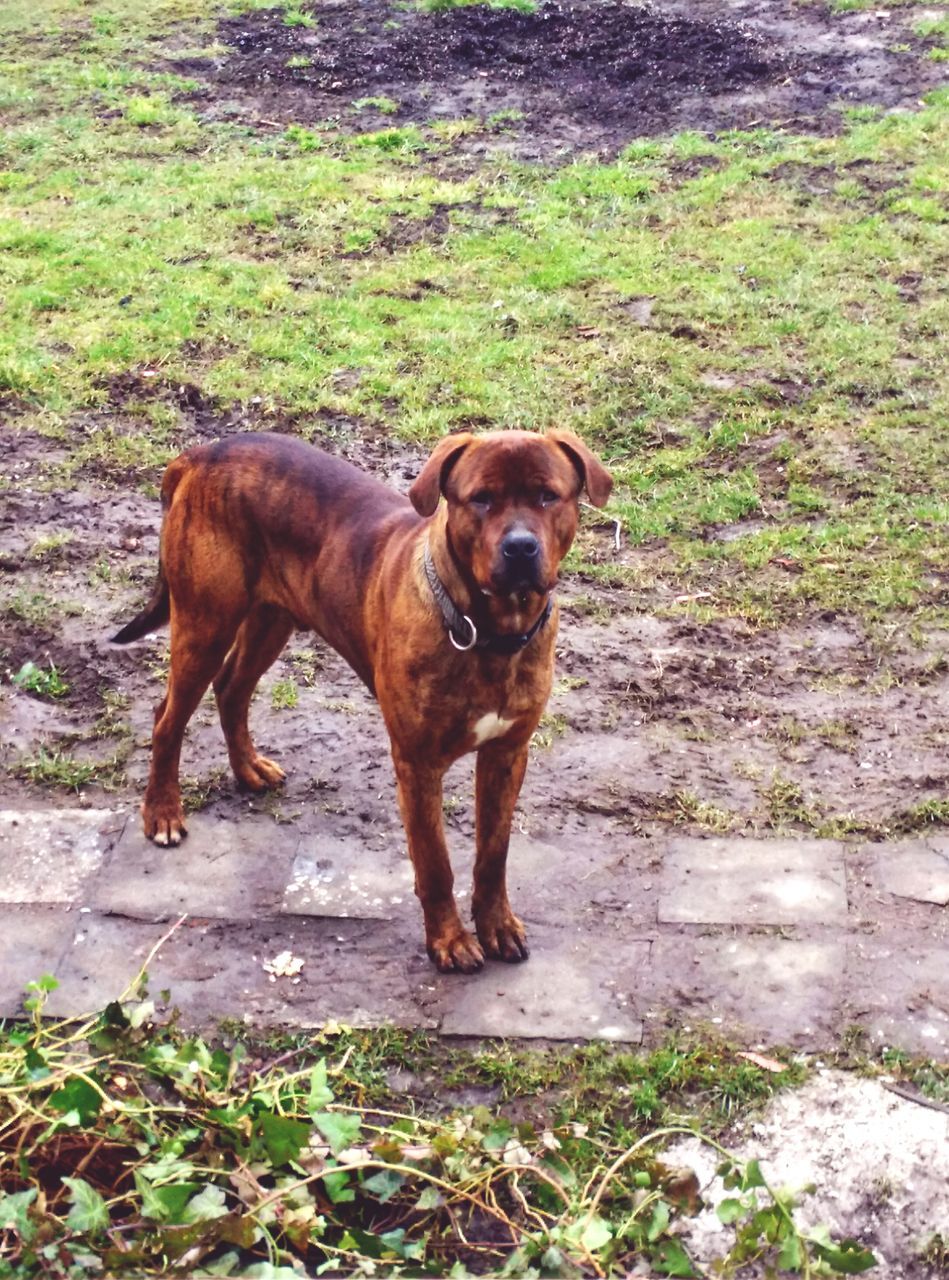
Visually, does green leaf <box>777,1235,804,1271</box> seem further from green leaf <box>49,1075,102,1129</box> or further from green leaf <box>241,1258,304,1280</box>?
green leaf <box>49,1075,102,1129</box>

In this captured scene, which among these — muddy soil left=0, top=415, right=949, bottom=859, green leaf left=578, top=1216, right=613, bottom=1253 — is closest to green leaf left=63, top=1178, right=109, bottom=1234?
green leaf left=578, top=1216, right=613, bottom=1253

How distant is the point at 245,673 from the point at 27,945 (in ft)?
4.04

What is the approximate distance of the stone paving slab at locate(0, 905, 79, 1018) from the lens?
4227 millimetres

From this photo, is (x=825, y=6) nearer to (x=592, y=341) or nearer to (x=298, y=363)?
(x=592, y=341)

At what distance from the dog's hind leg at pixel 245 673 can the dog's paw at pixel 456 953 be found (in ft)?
3.84

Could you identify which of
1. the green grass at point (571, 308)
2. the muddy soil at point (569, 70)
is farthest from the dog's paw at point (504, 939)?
the muddy soil at point (569, 70)

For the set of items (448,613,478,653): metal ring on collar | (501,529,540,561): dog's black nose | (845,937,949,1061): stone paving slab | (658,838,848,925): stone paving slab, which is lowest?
(658,838,848,925): stone paving slab

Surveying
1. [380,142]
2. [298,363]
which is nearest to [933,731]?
[298,363]

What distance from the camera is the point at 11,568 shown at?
6613 mm

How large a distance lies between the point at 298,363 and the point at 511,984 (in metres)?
5.10

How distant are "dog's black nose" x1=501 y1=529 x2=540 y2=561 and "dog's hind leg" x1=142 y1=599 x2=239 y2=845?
140 cm

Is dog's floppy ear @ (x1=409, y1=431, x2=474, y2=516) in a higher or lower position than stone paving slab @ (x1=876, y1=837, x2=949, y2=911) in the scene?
higher

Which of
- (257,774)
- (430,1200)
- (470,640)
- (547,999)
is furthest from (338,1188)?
(257,774)

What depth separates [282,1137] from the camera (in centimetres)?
325
